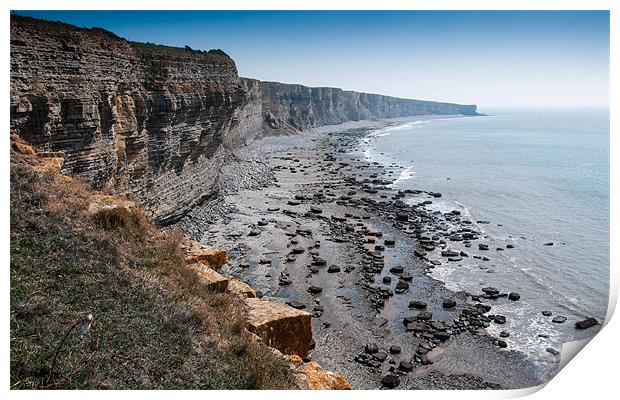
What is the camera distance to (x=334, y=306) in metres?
16.6

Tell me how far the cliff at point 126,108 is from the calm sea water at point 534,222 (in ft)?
46.9

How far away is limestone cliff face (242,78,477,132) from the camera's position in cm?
8331

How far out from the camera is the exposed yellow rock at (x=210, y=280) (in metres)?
7.68

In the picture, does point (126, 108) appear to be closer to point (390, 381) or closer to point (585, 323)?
point (390, 381)

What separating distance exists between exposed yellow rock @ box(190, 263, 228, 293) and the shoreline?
6063 millimetres

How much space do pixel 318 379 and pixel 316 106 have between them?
360ft

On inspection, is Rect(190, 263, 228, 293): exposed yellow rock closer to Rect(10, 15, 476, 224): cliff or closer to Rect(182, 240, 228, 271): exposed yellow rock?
Rect(182, 240, 228, 271): exposed yellow rock

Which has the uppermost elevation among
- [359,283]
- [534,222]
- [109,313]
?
[109,313]

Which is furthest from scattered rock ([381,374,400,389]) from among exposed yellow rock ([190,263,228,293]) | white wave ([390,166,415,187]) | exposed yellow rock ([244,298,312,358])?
white wave ([390,166,415,187])

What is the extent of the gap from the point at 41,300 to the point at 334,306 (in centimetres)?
1217

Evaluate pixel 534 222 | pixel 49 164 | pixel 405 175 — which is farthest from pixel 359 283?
pixel 405 175

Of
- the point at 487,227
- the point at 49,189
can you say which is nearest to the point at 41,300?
the point at 49,189

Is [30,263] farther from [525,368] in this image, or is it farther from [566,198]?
[566,198]

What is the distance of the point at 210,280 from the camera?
7.79 metres
